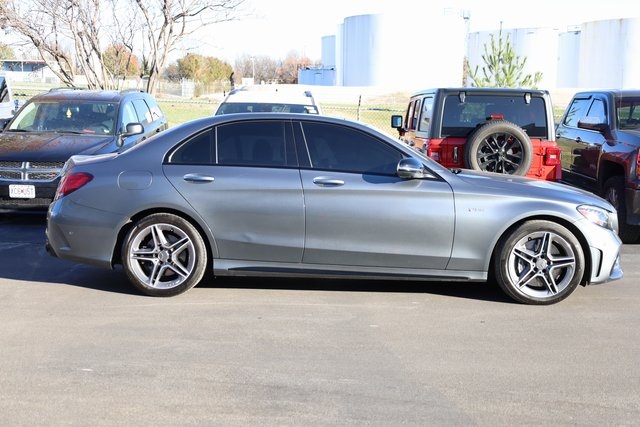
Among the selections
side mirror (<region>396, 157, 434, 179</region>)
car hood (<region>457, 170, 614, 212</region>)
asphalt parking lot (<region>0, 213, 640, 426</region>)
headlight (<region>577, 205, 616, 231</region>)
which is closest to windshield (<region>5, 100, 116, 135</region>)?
asphalt parking lot (<region>0, 213, 640, 426</region>)

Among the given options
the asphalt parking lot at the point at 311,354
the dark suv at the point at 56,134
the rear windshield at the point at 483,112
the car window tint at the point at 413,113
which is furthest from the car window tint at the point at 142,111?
the asphalt parking lot at the point at 311,354

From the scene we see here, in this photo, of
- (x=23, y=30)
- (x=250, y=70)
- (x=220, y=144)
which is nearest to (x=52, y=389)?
(x=220, y=144)

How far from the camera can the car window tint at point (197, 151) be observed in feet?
21.3

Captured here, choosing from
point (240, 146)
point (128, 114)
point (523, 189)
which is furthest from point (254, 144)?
point (128, 114)

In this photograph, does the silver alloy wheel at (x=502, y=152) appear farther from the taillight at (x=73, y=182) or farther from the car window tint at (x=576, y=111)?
the taillight at (x=73, y=182)

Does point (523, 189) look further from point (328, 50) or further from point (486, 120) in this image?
point (328, 50)

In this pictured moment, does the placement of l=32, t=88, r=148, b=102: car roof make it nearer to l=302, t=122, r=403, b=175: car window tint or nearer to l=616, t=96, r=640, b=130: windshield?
l=302, t=122, r=403, b=175: car window tint

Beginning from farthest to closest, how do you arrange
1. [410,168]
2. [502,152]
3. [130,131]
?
1. [130,131]
2. [502,152]
3. [410,168]

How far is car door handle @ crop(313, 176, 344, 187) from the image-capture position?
6.28 metres

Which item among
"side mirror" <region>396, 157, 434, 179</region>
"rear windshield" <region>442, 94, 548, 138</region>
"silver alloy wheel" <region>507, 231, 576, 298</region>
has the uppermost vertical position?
"rear windshield" <region>442, 94, 548, 138</region>

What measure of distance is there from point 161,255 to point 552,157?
5603 millimetres

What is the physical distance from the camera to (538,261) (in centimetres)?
632

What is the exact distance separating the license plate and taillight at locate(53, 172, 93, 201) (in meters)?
2.83

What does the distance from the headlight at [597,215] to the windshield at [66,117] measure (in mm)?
6827
